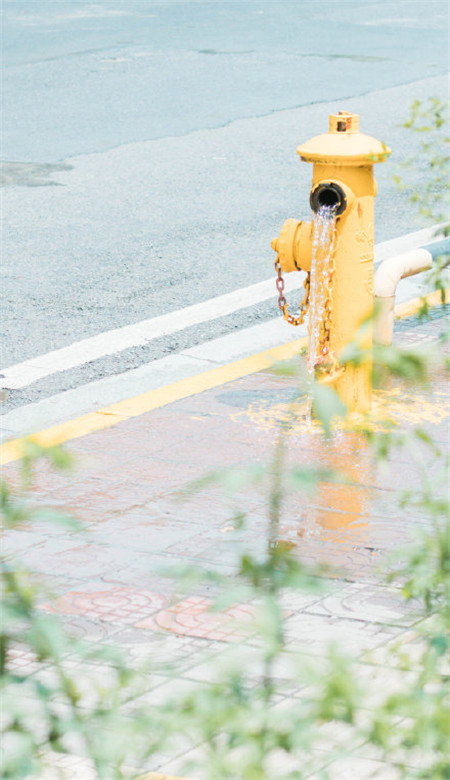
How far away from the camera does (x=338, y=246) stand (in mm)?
5359

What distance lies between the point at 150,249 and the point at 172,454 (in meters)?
3.62

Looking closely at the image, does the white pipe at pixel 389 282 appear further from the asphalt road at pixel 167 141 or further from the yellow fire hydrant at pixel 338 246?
the yellow fire hydrant at pixel 338 246

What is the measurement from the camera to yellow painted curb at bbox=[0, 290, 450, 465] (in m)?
5.41

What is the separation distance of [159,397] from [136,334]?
3.72 ft

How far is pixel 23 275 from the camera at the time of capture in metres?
8.02

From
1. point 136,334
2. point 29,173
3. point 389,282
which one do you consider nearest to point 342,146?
point 389,282

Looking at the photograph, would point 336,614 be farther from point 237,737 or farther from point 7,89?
point 7,89

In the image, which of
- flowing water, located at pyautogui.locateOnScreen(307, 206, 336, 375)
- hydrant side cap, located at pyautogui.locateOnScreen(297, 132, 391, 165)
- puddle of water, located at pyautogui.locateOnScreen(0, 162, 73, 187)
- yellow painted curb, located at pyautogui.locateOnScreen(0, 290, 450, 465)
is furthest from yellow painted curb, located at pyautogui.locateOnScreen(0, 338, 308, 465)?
puddle of water, located at pyautogui.locateOnScreen(0, 162, 73, 187)

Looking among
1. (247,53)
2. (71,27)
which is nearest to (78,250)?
(247,53)

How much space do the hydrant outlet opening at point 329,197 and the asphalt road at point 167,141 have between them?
1.25 ft

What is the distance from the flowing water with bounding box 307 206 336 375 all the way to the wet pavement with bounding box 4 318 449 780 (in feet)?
1.06

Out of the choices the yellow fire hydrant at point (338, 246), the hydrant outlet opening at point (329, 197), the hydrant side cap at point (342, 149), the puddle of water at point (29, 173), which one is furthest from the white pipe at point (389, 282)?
the puddle of water at point (29, 173)

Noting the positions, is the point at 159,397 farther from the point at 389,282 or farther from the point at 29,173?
the point at 29,173

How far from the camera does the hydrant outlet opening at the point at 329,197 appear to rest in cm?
526
